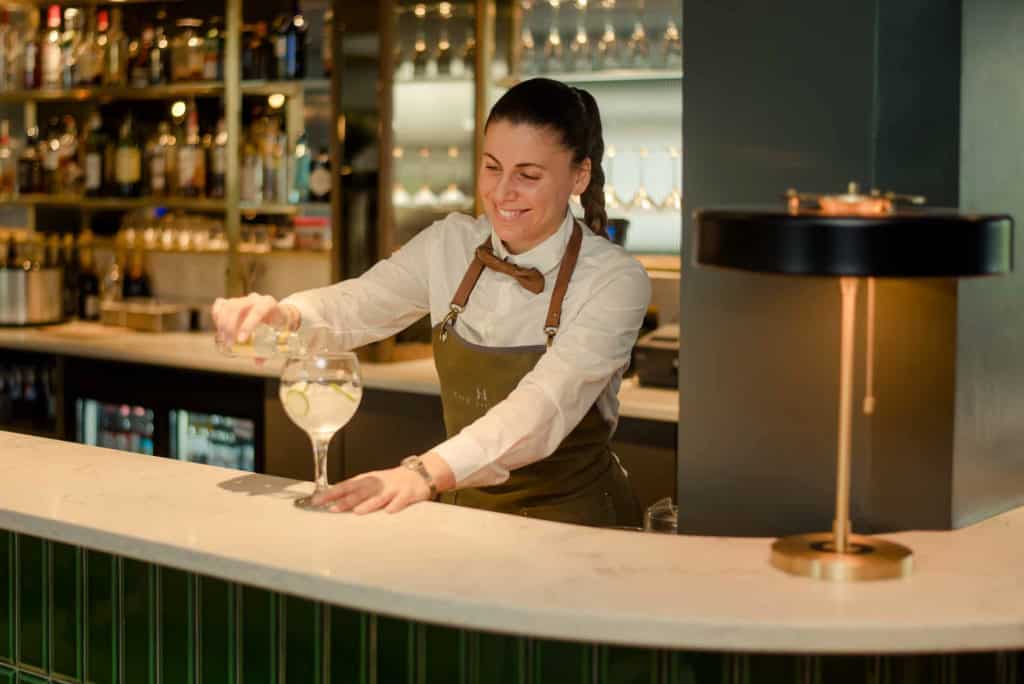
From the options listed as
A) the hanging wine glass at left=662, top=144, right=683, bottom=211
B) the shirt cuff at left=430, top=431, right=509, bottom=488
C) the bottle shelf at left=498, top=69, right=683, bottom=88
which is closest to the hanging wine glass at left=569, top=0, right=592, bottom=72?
the bottle shelf at left=498, top=69, right=683, bottom=88

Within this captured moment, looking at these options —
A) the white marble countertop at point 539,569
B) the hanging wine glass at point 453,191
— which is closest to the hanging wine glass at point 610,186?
the hanging wine glass at point 453,191

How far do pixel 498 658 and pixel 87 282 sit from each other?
450 centimetres

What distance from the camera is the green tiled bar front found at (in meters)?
1.79

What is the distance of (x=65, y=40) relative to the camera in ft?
19.1

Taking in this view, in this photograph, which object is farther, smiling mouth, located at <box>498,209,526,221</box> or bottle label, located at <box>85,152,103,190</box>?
bottle label, located at <box>85,152,103,190</box>

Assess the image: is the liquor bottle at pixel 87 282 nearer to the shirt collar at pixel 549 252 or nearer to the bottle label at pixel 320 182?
the bottle label at pixel 320 182

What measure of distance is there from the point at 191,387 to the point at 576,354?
9.17 ft

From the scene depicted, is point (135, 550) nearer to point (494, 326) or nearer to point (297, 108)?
point (494, 326)

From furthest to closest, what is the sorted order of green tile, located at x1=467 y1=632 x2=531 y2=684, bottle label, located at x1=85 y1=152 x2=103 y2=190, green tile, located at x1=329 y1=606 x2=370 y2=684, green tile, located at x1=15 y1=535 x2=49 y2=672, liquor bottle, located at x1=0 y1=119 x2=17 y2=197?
liquor bottle, located at x1=0 y1=119 x2=17 y2=197 → bottle label, located at x1=85 y1=152 x2=103 y2=190 → green tile, located at x1=15 y1=535 x2=49 y2=672 → green tile, located at x1=329 y1=606 x2=370 y2=684 → green tile, located at x1=467 y1=632 x2=531 y2=684

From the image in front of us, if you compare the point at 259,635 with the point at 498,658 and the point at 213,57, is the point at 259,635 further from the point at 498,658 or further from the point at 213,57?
the point at 213,57

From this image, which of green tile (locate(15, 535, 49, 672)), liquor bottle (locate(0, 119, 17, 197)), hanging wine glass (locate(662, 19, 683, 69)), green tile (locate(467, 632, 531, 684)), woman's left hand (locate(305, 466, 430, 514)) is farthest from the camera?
liquor bottle (locate(0, 119, 17, 197))

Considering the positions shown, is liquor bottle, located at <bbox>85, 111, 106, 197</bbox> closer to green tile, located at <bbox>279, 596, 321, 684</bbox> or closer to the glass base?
the glass base

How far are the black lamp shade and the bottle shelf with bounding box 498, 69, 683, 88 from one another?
284cm

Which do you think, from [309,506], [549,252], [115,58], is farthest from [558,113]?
[115,58]
